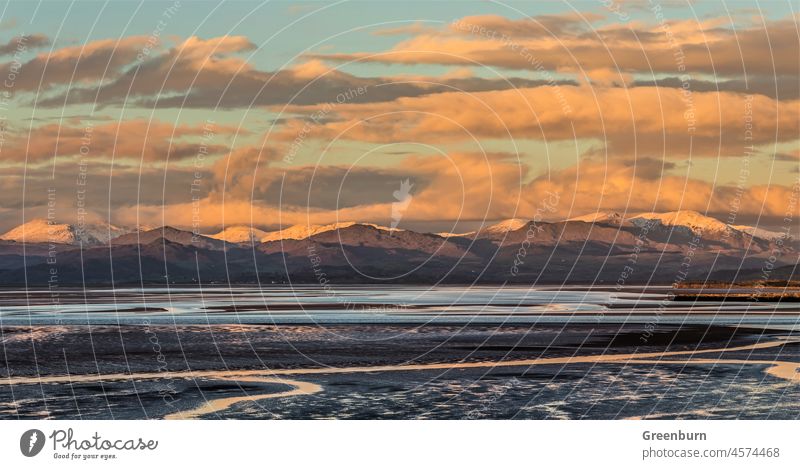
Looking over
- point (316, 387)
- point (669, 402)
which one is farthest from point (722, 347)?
point (316, 387)

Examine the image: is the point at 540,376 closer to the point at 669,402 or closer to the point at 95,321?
the point at 669,402

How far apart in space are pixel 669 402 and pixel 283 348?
30.4 metres

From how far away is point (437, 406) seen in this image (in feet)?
139
